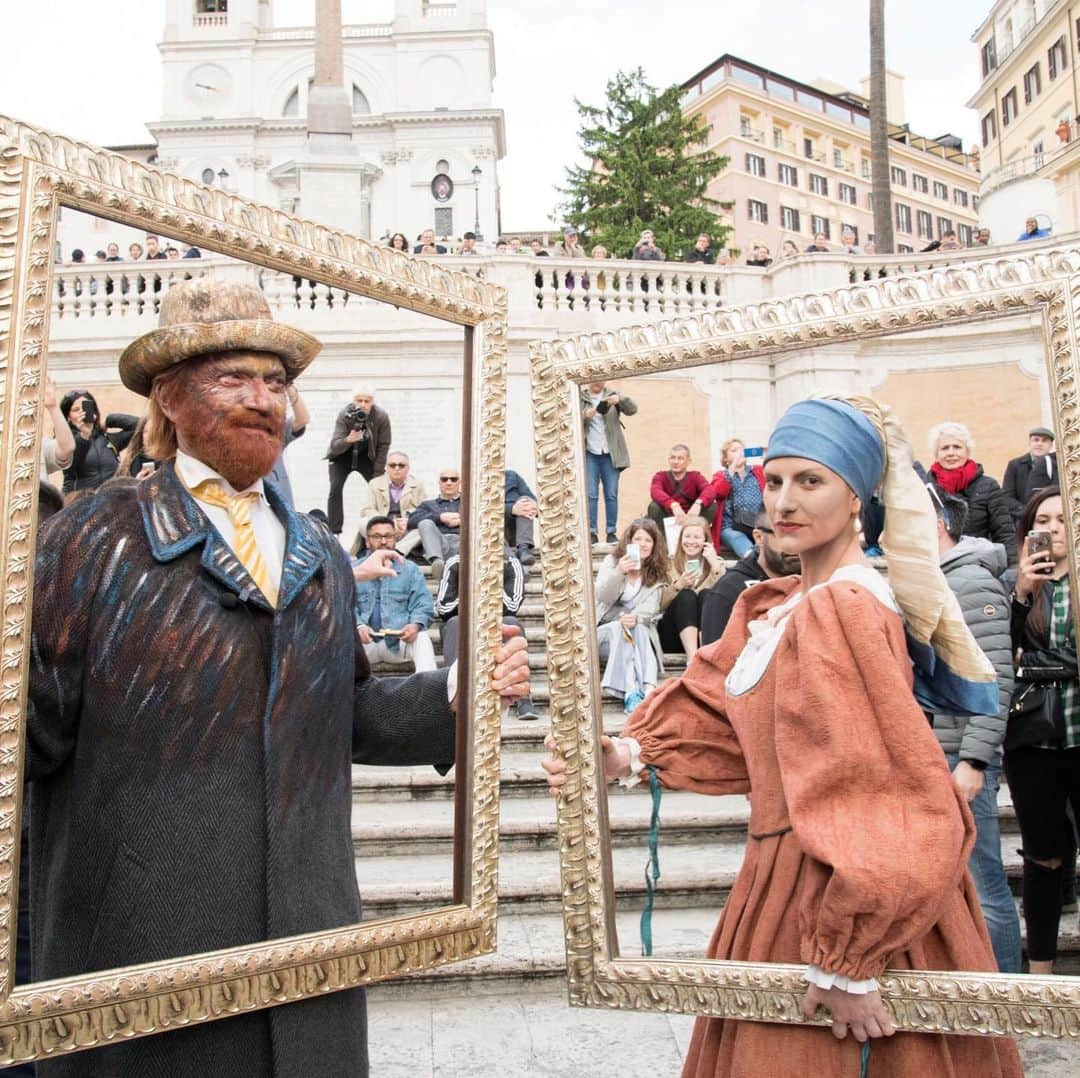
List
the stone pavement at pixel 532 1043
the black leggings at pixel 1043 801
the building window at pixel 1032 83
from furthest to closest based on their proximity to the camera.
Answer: the building window at pixel 1032 83
the stone pavement at pixel 532 1043
the black leggings at pixel 1043 801

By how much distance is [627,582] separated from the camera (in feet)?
9.66

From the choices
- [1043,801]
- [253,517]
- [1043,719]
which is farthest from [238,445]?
[1043,801]

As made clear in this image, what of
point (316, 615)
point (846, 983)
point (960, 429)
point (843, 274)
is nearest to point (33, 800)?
point (316, 615)

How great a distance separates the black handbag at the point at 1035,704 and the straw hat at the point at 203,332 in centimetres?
182

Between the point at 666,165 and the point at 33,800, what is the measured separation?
36067mm

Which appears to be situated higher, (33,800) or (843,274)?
(843,274)

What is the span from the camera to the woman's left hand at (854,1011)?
2.34m

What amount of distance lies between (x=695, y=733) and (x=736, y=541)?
0.48m

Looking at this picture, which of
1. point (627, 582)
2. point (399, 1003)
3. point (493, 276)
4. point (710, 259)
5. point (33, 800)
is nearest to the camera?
point (33, 800)

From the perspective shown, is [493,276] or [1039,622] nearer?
[1039,622]

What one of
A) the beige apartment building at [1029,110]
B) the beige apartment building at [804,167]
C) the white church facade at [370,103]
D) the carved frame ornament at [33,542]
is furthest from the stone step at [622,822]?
the beige apartment building at [804,167]

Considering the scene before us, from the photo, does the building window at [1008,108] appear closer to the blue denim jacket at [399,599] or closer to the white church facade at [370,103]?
the white church facade at [370,103]

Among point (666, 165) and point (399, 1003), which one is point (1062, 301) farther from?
point (666, 165)

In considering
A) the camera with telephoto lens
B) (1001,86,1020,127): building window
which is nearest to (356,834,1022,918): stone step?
the camera with telephoto lens
